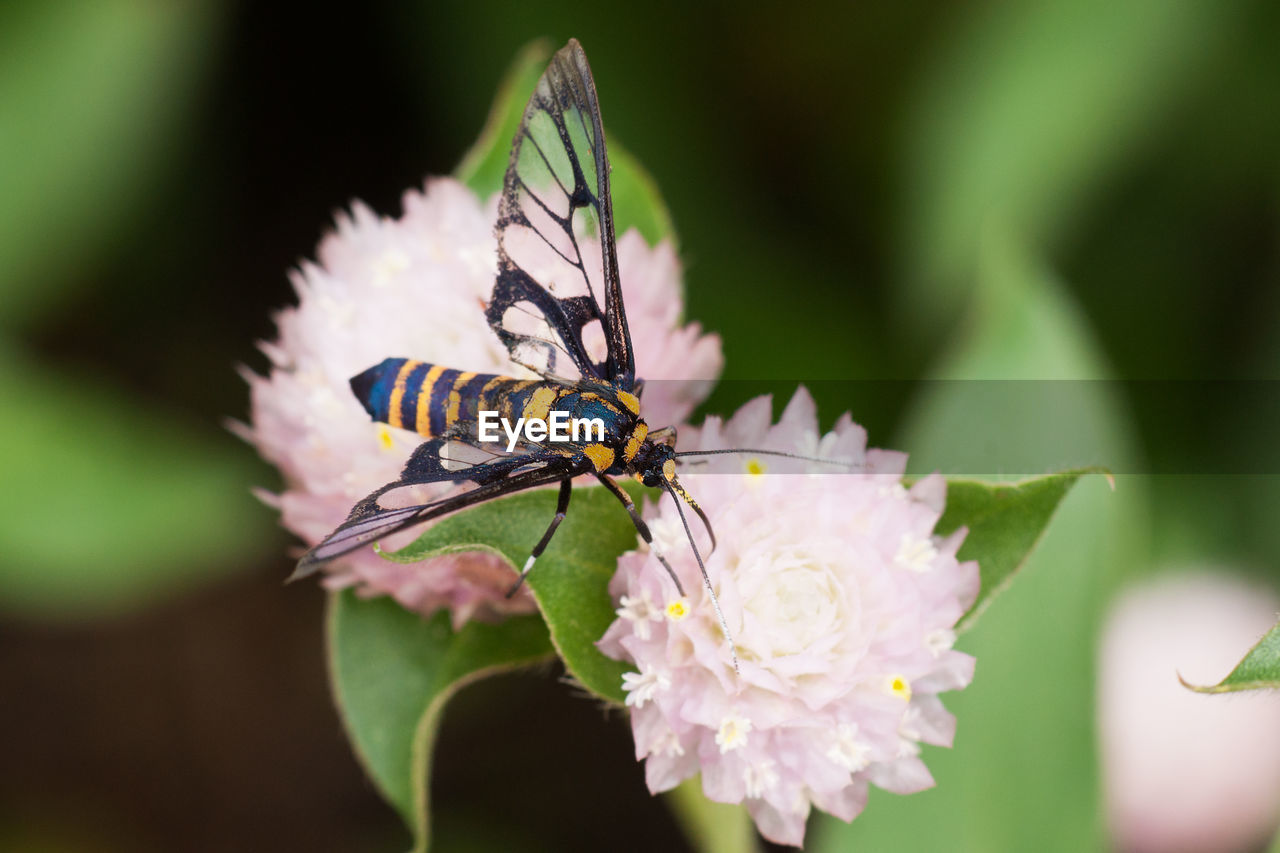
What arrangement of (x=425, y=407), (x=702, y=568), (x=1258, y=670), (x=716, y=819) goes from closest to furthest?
(x=1258, y=670) → (x=702, y=568) → (x=425, y=407) → (x=716, y=819)

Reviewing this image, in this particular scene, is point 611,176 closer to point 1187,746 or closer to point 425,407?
point 425,407

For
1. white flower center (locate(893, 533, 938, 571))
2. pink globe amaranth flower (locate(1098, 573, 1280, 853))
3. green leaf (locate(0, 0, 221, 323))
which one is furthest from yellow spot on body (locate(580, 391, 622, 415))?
green leaf (locate(0, 0, 221, 323))

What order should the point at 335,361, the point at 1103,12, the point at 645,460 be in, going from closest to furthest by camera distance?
the point at 645,460 < the point at 335,361 < the point at 1103,12

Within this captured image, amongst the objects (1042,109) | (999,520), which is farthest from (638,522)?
(1042,109)

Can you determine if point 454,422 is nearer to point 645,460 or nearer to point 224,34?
point 645,460

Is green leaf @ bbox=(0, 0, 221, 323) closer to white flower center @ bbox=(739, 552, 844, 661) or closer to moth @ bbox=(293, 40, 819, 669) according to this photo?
moth @ bbox=(293, 40, 819, 669)

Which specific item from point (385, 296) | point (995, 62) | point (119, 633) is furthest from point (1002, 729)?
point (119, 633)
